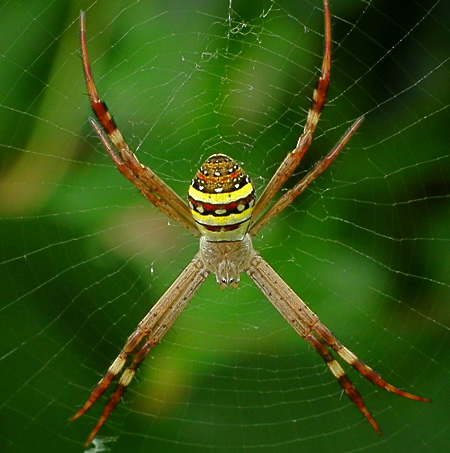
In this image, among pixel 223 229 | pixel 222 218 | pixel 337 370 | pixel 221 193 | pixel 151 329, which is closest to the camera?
pixel 221 193

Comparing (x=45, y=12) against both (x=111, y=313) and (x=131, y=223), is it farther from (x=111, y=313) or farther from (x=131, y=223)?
(x=111, y=313)

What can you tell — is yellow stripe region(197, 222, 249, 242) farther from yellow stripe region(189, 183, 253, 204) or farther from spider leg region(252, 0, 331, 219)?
yellow stripe region(189, 183, 253, 204)

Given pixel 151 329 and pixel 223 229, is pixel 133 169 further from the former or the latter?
pixel 151 329

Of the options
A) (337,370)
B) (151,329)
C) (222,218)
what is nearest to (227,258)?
(151,329)

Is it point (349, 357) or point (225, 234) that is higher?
point (225, 234)

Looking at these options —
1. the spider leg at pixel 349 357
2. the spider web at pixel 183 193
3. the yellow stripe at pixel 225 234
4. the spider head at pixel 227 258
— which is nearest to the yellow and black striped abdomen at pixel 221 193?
the yellow stripe at pixel 225 234

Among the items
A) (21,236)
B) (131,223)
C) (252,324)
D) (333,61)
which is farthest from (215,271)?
(333,61)

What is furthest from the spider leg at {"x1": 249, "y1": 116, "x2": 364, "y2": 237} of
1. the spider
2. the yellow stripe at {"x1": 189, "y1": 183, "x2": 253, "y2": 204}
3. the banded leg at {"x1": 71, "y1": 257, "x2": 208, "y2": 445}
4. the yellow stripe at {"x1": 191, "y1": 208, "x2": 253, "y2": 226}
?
the banded leg at {"x1": 71, "y1": 257, "x2": 208, "y2": 445}
